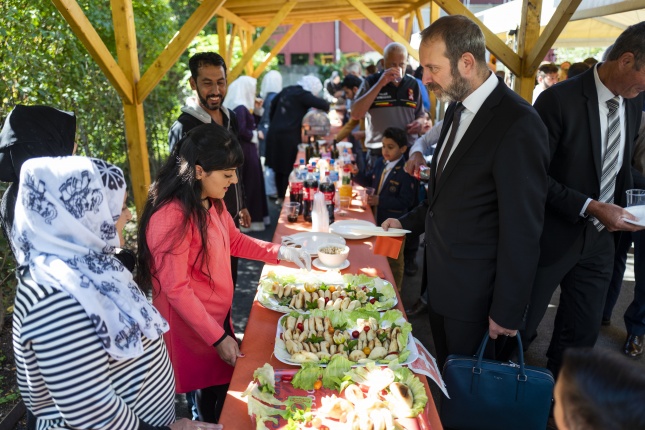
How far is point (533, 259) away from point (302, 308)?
993 mm

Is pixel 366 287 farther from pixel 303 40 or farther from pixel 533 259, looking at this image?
pixel 303 40

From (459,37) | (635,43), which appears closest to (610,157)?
(635,43)

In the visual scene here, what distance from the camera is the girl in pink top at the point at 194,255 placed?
1.89 metres

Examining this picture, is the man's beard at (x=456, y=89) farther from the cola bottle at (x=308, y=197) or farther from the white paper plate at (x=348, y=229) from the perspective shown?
the cola bottle at (x=308, y=197)

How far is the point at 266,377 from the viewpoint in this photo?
1.59 metres

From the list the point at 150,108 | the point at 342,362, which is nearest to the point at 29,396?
the point at 342,362

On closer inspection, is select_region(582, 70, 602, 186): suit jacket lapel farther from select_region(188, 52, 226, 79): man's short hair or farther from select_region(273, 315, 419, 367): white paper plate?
select_region(188, 52, 226, 79): man's short hair

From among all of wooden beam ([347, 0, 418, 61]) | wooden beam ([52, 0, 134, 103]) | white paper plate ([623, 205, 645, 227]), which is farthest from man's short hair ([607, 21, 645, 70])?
wooden beam ([347, 0, 418, 61])

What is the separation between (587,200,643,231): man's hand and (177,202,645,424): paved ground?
1200mm

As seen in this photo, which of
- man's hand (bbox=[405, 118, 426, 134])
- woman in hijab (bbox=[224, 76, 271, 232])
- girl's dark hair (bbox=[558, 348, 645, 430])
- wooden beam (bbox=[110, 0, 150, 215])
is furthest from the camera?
woman in hijab (bbox=[224, 76, 271, 232])

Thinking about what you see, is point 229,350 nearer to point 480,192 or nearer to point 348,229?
point 480,192

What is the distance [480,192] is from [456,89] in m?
0.44

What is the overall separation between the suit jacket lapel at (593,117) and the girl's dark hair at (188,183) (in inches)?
66.7

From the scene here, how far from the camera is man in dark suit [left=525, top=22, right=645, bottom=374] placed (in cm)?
226
